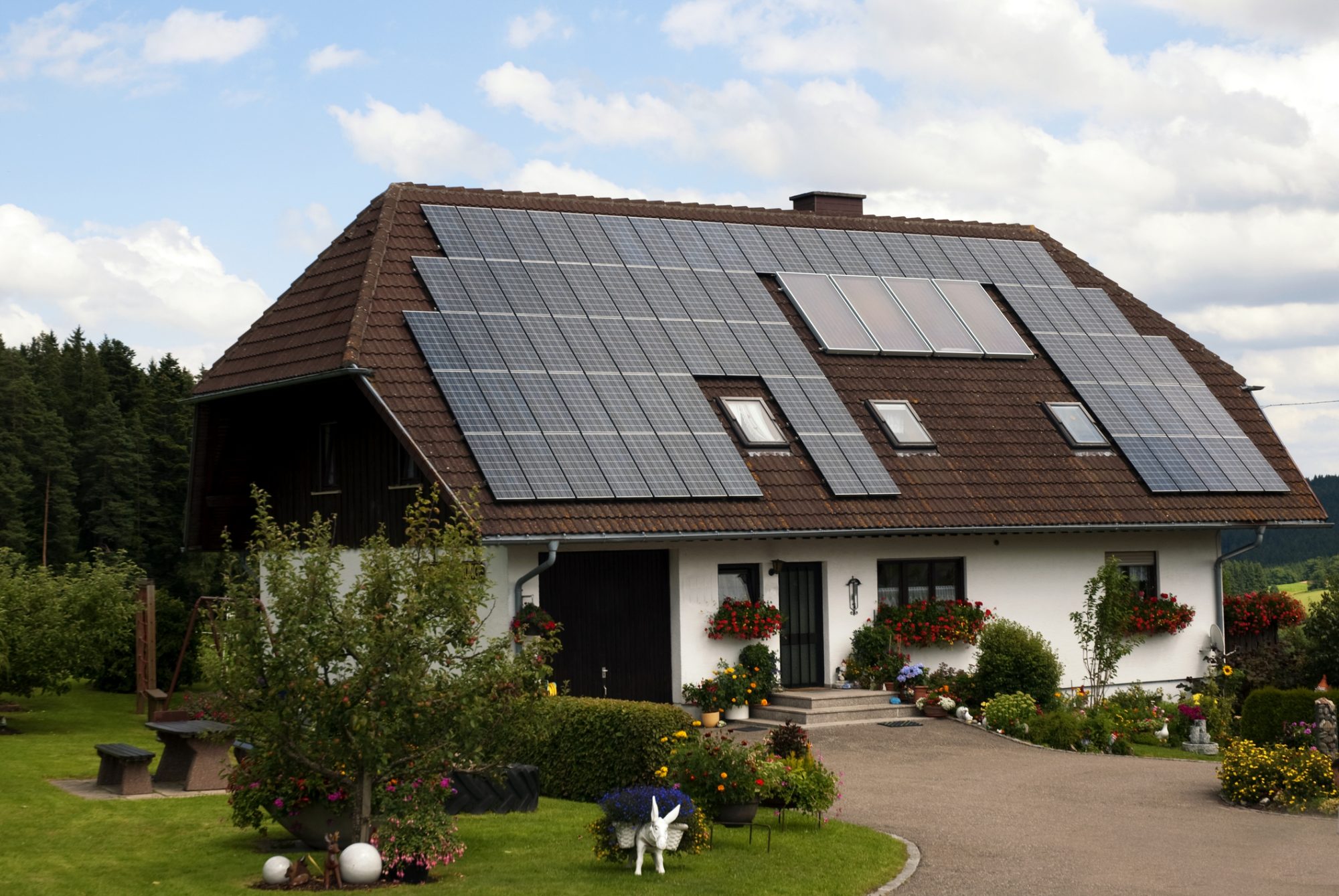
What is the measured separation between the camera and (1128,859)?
44.8 feet

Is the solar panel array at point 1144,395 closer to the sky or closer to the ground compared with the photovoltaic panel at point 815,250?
closer to the ground

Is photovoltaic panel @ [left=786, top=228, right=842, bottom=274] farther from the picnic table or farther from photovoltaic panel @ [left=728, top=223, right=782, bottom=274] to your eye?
the picnic table

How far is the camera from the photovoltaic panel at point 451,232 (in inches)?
976

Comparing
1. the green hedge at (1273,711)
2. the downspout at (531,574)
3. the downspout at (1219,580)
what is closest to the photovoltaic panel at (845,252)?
the downspout at (1219,580)

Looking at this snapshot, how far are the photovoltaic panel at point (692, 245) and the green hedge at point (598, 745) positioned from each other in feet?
36.8

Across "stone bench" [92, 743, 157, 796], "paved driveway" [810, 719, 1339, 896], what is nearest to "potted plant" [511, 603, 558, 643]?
"paved driveway" [810, 719, 1339, 896]

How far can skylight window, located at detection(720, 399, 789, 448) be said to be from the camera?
76.9ft

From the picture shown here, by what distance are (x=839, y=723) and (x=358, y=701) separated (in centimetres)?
1101

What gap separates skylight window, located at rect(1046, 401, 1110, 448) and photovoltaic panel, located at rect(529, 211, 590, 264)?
8.21 meters

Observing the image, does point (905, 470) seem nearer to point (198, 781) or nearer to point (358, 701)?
point (198, 781)

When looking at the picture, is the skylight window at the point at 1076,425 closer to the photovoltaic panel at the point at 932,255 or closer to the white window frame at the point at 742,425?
the photovoltaic panel at the point at 932,255

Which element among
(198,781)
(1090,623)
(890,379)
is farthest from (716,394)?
(198,781)

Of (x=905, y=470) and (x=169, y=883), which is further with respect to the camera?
(x=905, y=470)

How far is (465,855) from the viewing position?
45.1 feet
